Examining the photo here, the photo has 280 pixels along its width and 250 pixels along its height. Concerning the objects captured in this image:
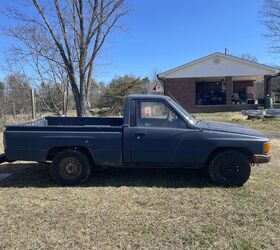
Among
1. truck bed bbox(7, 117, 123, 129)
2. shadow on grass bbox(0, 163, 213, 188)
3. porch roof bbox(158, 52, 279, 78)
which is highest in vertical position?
porch roof bbox(158, 52, 279, 78)

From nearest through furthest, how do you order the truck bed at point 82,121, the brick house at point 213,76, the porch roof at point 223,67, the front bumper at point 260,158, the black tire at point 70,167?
the front bumper at point 260,158 < the black tire at point 70,167 < the truck bed at point 82,121 < the porch roof at point 223,67 < the brick house at point 213,76

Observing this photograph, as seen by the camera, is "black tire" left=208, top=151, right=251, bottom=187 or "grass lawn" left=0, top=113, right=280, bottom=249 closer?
"grass lawn" left=0, top=113, right=280, bottom=249

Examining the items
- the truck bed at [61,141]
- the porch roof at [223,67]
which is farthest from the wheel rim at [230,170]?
the porch roof at [223,67]

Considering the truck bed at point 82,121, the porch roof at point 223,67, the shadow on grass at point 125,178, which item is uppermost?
the porch roof at point 223,67

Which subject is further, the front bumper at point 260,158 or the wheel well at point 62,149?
the wheel well at point 62,149

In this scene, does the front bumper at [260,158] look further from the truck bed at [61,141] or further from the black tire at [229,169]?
the truck bed at [61,141]

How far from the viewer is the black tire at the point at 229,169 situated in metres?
6.06

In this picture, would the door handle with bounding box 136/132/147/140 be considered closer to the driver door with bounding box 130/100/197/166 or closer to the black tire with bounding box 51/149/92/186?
the driver door with bounding box 130/100/197/166

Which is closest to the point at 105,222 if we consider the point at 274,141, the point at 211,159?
the point at 211,159

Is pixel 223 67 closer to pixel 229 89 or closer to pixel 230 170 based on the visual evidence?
pixel 229 89

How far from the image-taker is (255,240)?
4.09m

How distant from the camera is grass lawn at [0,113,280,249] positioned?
410 centimetres

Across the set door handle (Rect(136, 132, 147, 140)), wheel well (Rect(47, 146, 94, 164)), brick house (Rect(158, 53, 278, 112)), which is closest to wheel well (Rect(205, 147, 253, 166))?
door handle (Rect(136, 132, 147, 140))

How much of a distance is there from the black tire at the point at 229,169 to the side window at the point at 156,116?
861 millimetres
